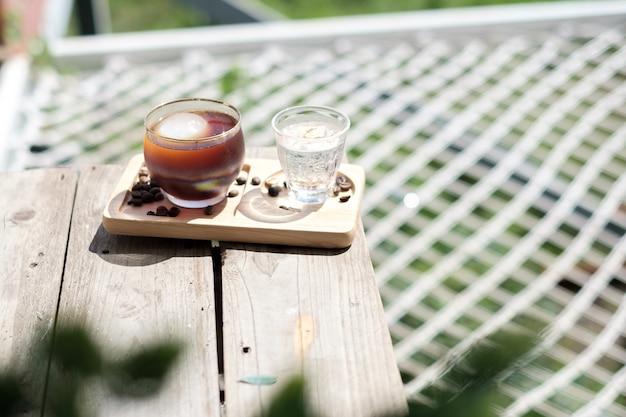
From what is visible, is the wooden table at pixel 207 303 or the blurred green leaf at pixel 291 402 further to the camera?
the wooden table at pixel 207 303

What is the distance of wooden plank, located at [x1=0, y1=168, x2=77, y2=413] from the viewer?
0.72m

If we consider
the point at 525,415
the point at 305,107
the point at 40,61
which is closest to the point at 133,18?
the point at 40,61

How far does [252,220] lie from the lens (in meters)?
0.86

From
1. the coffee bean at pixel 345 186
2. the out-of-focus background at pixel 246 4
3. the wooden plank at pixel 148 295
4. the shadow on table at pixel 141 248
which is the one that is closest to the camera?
the wooden plank at pixel 148 295

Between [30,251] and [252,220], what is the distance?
0.23 meters

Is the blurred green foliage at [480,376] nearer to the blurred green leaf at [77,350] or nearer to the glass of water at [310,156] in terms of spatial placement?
the blurred green leaf at [77,350]

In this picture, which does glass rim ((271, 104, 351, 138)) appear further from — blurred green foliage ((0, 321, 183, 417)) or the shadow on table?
blurred green foliage ((0, 321, 183, 417))

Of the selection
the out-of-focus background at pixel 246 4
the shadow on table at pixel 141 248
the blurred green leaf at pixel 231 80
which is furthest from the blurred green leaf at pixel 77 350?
the out-of-focus background at pixel 246 4

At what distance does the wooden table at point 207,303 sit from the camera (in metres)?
0.65

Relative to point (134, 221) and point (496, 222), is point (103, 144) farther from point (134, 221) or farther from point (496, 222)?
point (134, 221)

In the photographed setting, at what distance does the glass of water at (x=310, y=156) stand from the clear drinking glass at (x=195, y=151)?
2.1 inches

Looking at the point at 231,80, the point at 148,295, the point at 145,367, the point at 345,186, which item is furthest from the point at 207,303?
the point at 231,80

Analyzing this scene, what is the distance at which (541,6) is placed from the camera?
2.31 m

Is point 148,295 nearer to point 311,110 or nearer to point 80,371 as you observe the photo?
point 311,110
